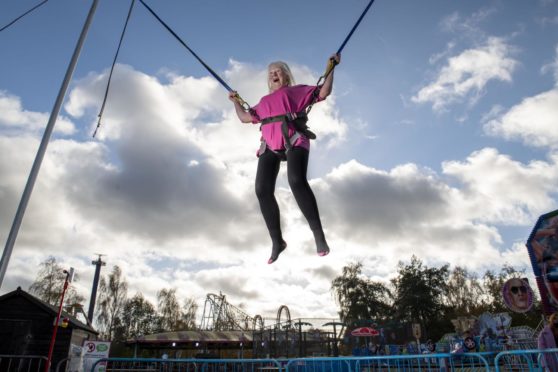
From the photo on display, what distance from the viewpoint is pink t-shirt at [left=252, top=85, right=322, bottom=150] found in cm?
394

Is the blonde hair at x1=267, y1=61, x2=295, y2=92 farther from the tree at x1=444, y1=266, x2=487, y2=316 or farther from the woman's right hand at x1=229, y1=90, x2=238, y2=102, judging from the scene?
the tree at x1=444, y1=266, x2=487, y2=316

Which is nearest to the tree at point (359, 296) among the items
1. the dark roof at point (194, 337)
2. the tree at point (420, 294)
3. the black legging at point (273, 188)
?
the tree at point (420, 294)

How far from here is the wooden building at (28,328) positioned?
1814cm

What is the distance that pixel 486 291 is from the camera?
4469cm

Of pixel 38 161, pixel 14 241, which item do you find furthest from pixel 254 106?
pixel 14 241

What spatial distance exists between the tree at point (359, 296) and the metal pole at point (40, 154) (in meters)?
49.5

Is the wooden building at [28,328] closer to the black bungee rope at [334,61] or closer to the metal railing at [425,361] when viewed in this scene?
the metal railing at [425,361]

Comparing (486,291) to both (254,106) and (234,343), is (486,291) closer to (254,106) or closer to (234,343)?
(234,343)

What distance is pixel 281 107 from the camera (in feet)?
13.5

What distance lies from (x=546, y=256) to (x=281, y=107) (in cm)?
1736

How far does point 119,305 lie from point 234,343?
23.8 meters

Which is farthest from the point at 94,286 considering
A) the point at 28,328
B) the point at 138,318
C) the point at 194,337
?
the point at 28,328

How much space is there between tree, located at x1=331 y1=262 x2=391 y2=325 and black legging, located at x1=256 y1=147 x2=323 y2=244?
49.4m

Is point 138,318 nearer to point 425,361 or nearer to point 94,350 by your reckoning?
point 94,350
